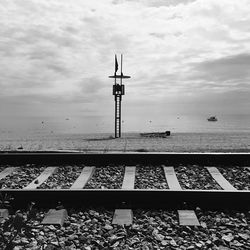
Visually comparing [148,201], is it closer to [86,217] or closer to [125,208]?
[125,208]

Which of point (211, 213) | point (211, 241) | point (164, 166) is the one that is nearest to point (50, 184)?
point (164, 166)

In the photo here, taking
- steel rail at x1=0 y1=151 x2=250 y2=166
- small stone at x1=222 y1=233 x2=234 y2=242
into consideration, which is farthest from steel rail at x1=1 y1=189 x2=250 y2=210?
steel rail at x1=0 y1=151 x2=250 y2=166

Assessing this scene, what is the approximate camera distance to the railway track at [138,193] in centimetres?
453

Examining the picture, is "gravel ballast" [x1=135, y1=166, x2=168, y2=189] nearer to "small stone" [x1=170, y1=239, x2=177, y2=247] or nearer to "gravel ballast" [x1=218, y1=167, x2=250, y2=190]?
"gravel ballast" [x1=218, y1=167, x2=250, y2=190]

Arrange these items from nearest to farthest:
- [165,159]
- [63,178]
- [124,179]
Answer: [124,179], [63,178], [165,159]

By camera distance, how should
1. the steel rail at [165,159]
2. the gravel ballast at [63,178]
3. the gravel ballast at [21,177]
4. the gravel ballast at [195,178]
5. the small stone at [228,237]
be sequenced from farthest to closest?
the steel rail at [165,159]
the gravel ballast at [21,177]
the gravel ballast at [63,178]
the gravel ballast at [195,178]
the small stone at [228,237]

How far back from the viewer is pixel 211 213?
517 cm

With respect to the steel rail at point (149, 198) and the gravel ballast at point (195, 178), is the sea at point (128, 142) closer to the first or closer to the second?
the gravel ballast at point (195, 178)

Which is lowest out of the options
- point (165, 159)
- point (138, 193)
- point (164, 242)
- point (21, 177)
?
point (164, 242)

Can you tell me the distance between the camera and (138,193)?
18.0ft

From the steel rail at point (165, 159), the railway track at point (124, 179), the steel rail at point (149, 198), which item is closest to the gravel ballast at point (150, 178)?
the railway track at point (124, 179)

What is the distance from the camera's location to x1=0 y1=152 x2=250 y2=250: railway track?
14.9ft

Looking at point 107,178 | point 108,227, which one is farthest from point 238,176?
point 108,227

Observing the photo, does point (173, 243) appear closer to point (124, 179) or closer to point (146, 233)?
point (146, 233)
